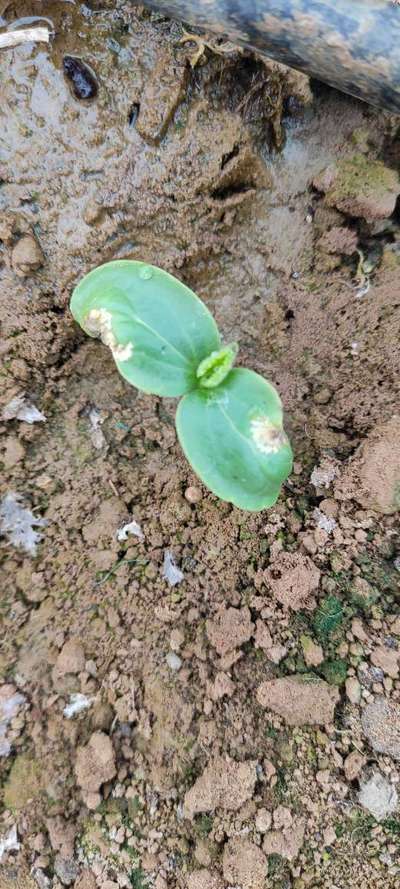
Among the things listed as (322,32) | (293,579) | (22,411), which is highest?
(322,32)

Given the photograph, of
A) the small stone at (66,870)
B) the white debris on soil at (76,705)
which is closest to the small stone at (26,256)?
the white debris on soil at (76,705)

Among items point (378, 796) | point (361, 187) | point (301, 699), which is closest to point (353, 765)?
point (378, 796)

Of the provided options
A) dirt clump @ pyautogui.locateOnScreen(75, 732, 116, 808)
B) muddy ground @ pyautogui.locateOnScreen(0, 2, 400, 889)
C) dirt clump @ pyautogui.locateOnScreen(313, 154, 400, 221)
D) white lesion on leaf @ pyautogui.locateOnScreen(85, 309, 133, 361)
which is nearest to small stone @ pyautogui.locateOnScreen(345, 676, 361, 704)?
muddy ground @ pyautogui.locateOnScreen(0, 2, 400, 889)

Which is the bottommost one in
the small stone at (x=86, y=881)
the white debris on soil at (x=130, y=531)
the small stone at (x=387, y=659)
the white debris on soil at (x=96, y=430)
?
the small stone at (x=86, y=881)

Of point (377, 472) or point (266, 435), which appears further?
point (377, 472)

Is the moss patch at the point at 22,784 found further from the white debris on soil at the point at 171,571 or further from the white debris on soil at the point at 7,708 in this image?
the white debris on soil at the point at 171,571

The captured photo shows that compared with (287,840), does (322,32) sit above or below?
above

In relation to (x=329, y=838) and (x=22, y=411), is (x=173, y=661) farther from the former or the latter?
(x=22, y=411)

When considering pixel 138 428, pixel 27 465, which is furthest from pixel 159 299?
pixel 27 465
